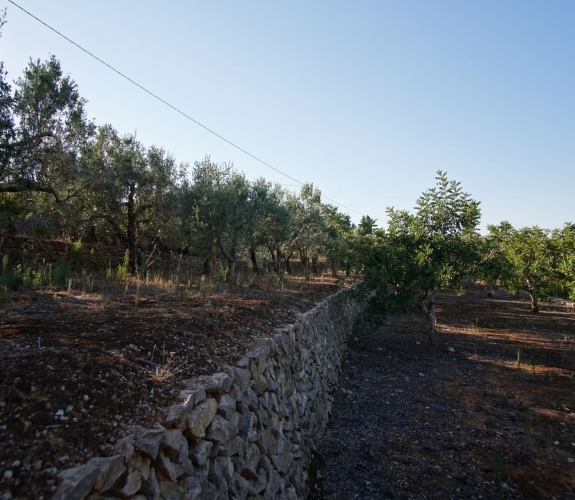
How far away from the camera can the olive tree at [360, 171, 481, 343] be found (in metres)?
11.4

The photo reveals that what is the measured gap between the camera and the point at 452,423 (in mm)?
6969

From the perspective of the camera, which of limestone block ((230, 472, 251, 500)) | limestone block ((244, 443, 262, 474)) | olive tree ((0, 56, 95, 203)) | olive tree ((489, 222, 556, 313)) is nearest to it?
limestone block ((230, 472, 251, 500))

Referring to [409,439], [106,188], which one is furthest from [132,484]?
[106,188]

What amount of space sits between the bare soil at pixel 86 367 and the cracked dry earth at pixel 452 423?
2.72m

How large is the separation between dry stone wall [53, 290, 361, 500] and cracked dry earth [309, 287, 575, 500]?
2.63ft

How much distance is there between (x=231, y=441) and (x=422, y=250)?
9345 mm

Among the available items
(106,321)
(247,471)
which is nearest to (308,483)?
(247,471)

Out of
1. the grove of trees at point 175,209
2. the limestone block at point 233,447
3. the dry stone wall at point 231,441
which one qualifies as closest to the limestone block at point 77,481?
the dry stone wall at point 231,441

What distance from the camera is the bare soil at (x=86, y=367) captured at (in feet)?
7.79

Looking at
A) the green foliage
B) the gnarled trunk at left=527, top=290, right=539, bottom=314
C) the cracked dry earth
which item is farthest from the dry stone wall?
the gnarled trunk at left=527, top=290, right=539, bottom=314

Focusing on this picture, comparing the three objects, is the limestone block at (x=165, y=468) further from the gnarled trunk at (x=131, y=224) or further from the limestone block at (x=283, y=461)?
the gnarled trunk at (x=131, y=224)

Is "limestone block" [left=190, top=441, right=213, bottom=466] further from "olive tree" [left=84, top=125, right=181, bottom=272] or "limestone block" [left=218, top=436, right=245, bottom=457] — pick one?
"olive tree" [left=84, top=125, right=181, bottom=272]

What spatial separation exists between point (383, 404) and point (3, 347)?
7.26 m

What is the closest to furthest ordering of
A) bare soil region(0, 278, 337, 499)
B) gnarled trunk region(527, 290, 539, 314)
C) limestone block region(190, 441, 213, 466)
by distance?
bare soil region(0, 278, 337, 499) < limestone block region(190, 441, 213, 466) < gnarled trunk region(527, 290, 539, 314)
